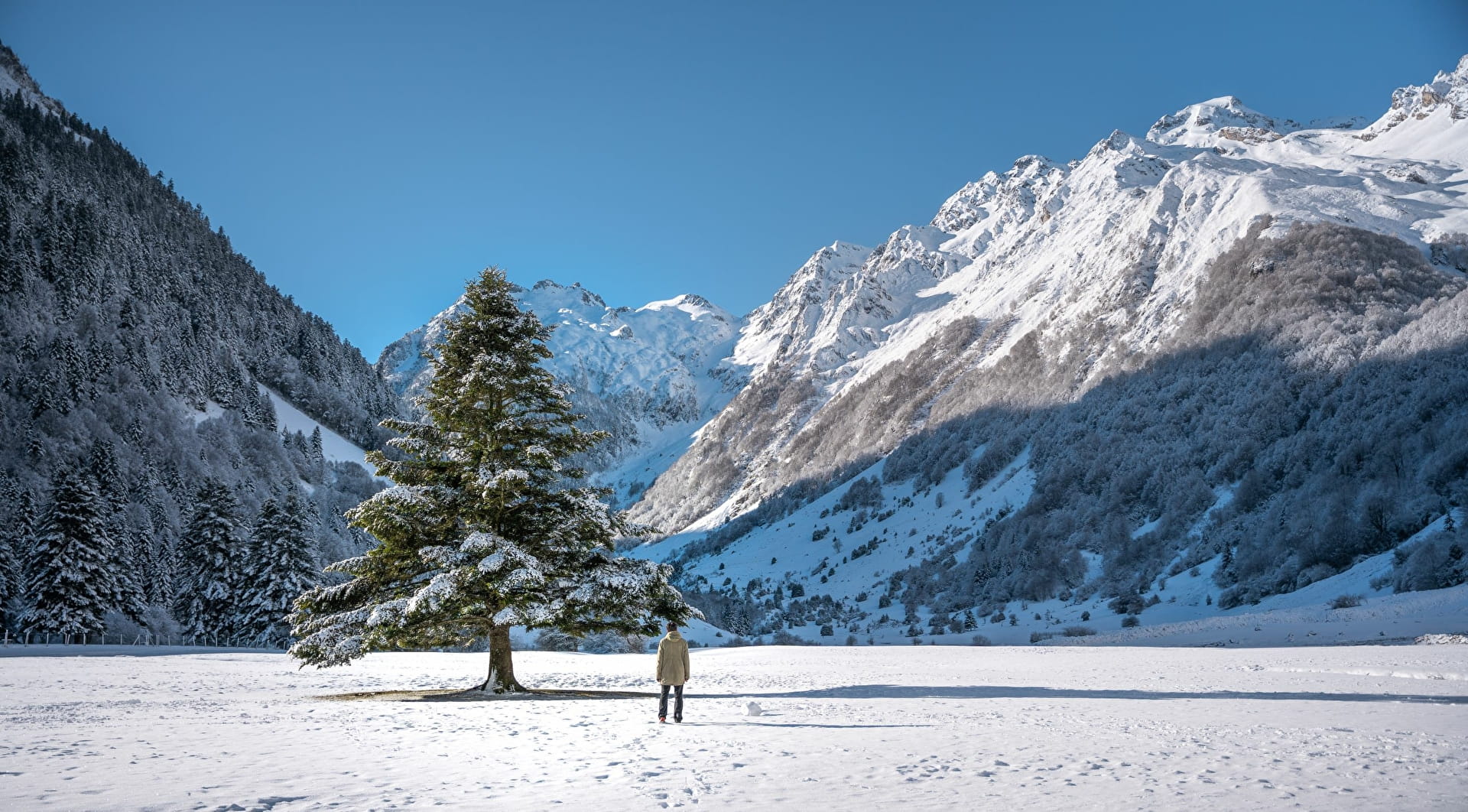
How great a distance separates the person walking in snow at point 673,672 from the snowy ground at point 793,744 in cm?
34

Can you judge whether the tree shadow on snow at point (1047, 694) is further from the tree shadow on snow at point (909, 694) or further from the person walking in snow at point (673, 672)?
the person walking in snow at point (673, 672)

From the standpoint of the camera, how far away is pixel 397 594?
1936cm

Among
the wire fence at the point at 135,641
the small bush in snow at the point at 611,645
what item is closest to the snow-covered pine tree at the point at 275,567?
the wire fence at the point at 135,641

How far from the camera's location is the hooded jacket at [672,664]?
43.5 ft

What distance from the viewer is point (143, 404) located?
8931 centimetres

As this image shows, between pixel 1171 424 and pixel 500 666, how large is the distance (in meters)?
73.1

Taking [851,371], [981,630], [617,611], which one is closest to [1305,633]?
[981,630]

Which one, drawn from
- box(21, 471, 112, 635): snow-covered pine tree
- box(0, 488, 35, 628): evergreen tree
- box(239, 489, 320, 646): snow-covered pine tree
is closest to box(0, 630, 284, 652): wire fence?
box(21, 471, 112, 635): snow-covered pine tree

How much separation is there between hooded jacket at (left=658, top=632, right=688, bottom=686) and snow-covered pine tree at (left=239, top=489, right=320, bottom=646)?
128ft

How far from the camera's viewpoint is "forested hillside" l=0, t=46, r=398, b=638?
150 ft

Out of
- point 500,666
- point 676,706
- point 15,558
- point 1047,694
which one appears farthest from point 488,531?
point 15,558

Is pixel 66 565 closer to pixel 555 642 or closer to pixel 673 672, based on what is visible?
pixel 555 642

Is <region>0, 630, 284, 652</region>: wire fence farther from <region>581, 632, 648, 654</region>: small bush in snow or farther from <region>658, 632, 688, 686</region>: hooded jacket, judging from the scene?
<region>658, 632, 688, 686</region>: hooded jacket

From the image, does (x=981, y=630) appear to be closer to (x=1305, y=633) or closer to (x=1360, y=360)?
(x=1305, y=633)
